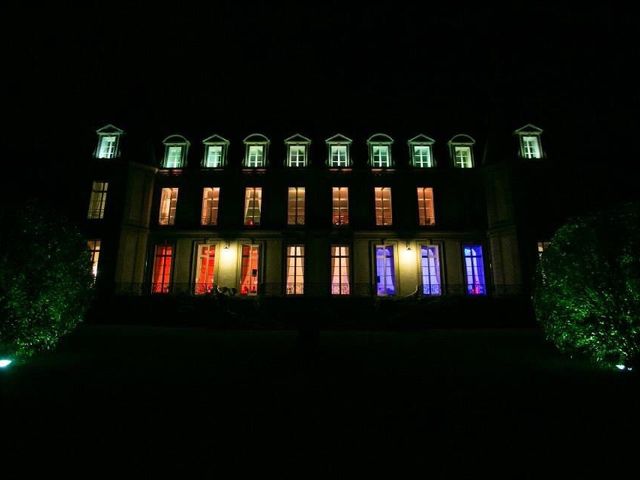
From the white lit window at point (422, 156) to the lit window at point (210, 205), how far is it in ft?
39.5

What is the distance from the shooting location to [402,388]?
5199mm

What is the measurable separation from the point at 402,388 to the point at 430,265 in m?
14.6

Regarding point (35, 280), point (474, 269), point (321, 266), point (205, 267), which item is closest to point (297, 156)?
point (321, 266)

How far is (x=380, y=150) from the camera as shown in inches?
805

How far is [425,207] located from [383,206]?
2.51 metres

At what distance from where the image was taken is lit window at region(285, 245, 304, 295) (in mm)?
18531

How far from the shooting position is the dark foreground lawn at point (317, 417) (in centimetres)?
290

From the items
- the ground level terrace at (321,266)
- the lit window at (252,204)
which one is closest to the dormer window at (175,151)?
A: the lit window at (252,204)

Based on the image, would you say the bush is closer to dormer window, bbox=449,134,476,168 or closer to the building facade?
the building facade

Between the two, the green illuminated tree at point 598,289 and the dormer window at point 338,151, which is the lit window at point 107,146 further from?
the green illuminated tree at point 598,289

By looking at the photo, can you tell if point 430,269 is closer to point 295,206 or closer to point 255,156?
point 295,206

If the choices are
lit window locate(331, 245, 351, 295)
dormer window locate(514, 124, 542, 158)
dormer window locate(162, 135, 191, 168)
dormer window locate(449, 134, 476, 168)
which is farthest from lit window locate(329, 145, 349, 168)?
dormer window locate(514, 124, 542, 158)

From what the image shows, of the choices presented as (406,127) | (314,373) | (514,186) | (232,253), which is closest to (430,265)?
(514,186)

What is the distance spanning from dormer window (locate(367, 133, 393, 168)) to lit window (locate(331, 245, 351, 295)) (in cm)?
557
